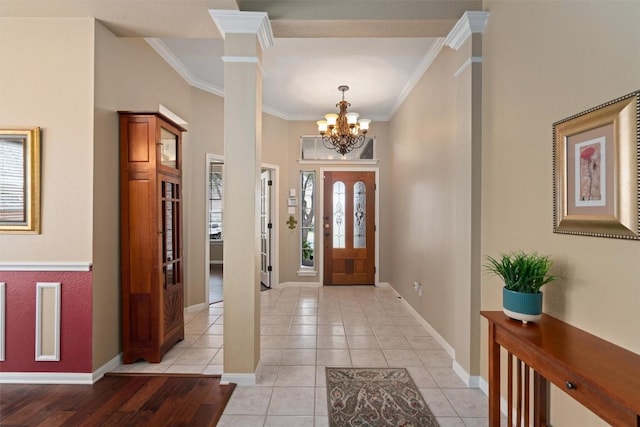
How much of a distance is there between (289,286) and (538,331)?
439 cm

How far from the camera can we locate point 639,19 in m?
1.18

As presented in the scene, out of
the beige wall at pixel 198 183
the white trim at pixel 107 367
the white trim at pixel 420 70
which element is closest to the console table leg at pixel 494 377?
the white trim at pixel 420 70

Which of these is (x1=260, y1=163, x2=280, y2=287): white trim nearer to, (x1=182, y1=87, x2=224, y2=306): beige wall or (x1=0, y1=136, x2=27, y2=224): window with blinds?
(x1=182, y1=87, x2=224, y2=306): beige wall

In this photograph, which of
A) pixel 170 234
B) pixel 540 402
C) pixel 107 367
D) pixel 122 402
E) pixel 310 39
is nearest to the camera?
pixel 540 402

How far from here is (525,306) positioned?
59.2 inches

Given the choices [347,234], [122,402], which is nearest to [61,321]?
[122,402]

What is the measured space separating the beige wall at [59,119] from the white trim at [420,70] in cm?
300

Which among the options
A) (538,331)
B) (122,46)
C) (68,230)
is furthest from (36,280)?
(538,331)

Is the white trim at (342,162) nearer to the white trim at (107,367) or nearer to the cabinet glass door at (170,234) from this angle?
the cabinet glass door at (170,234)

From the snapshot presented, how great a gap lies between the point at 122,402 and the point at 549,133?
3.12 m

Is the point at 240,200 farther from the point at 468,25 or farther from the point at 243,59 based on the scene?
the point at 468,25

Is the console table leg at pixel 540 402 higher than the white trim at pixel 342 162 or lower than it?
lower

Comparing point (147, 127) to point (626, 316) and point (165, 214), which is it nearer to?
point (165, 214)

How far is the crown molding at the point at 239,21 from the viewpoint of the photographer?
2270 mm
